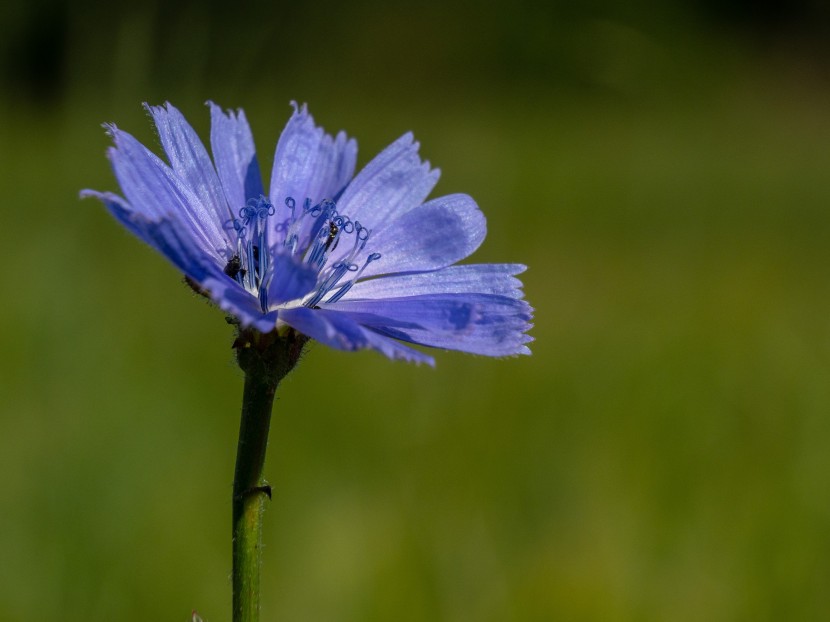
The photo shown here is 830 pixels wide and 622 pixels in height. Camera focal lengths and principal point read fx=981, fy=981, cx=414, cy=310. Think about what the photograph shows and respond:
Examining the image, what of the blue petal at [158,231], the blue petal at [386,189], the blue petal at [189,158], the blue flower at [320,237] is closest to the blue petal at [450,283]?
the blue flower at [320,237]

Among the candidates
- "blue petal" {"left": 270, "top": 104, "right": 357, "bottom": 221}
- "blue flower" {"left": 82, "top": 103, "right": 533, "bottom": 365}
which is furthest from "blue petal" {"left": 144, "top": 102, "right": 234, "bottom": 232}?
"blue petal" {"left": 270, "top": 104, "right": 357, "bottom": 221}

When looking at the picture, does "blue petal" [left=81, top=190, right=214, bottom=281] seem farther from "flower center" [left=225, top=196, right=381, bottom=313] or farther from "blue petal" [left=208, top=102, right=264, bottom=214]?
"blue petal" [left=208, top=102, right=264, bottom=214]

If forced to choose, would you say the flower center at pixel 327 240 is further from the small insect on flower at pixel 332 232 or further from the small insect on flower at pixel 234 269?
the small insect on flower at pixel 234 269

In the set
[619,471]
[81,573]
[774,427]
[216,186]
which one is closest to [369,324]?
[216,186]

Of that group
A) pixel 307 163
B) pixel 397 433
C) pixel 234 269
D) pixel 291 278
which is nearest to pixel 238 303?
pixel 291 278

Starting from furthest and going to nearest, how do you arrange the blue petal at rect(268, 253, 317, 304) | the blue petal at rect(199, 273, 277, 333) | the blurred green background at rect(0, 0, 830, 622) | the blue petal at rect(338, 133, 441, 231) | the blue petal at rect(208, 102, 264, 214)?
the blurred green background at rect(0, 0, 830, 622), the blue petal at rect(338, 133, 441, 231), the blue petal at rect(208, 102, 264, 214), the blue petal at rect(268, 253, 317, 304), the blue petal at rect(199, 273, 277, 333)

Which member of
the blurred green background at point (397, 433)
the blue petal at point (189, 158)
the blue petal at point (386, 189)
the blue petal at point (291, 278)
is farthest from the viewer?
the blurred green background at point (397, 433)

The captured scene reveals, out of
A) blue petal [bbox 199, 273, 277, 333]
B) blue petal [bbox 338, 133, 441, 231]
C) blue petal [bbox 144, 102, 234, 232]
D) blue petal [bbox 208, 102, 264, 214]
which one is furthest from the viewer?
blue petal [bbox 338, 133, 441, 231]
